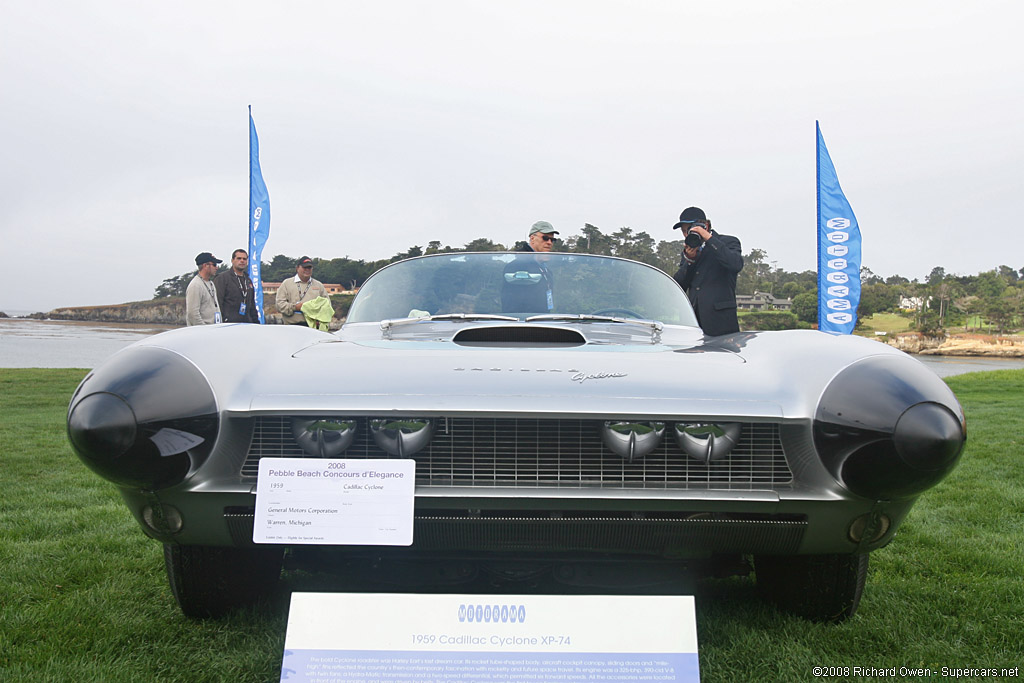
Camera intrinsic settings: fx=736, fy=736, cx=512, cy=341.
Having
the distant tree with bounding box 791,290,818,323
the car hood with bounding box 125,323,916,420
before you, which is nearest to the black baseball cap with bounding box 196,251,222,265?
the car hood with bounding box 125,323,916,420

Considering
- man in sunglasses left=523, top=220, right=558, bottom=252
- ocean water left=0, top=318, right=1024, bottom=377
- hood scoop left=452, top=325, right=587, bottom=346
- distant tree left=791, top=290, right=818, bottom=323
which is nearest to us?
hood scoop left=452, top=325, right=587, bottom=346

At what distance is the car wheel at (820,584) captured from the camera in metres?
2.33

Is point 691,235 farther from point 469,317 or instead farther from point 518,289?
point 469,317

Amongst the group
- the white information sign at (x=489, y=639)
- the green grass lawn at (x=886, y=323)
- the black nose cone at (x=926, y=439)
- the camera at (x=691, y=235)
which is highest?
the camera at (x=691, y=235)

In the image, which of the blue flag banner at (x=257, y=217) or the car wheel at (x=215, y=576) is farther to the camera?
the blue flag banner at (x=257, y=217)

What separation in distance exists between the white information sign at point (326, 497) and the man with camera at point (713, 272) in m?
3.72

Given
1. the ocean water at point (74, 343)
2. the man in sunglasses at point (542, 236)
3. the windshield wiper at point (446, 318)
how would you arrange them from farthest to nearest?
the ocean water at point (74, 343) → the man in sunglasses at point (542, 236) → the windshield wiper at point (446, 318)

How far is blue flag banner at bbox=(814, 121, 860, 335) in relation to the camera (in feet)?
37.9

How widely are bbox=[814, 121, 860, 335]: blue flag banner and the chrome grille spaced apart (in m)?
10.4

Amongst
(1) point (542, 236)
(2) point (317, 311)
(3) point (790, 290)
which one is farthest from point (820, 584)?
(3) point (790, 290)

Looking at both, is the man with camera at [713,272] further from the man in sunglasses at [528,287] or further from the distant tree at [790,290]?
the distant tree at [790,290]

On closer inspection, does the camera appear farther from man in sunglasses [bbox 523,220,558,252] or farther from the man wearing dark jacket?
the man wearing dark jacket

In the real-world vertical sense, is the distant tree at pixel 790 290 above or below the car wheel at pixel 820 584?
below

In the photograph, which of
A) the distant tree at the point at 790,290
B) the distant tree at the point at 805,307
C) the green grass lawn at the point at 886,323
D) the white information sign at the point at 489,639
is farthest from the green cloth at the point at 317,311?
the green grass lawn at the point at 886,323
